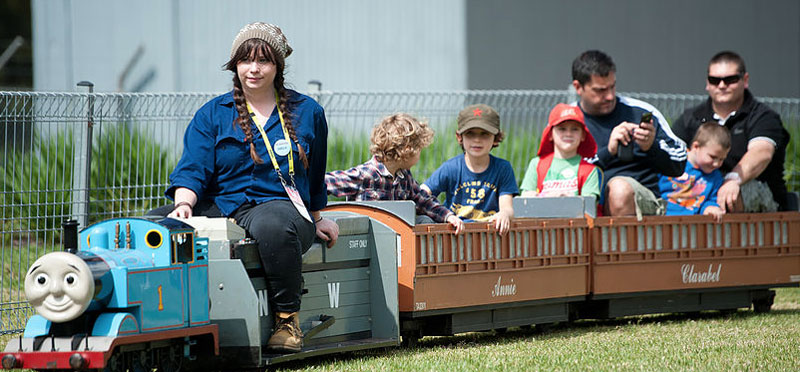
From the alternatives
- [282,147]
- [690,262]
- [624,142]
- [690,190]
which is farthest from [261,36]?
[690,190]

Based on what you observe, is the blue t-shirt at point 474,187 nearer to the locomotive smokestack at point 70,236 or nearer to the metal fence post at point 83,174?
the metal fence post at point 83,174

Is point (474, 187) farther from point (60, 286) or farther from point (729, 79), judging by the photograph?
point (60, 286)

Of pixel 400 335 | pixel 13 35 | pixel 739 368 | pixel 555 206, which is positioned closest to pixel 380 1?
pixel 555 206

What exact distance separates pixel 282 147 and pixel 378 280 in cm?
124

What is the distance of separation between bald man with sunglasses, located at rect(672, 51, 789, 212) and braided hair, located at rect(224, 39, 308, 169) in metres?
4.42

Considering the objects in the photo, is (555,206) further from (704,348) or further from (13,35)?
(13,35)

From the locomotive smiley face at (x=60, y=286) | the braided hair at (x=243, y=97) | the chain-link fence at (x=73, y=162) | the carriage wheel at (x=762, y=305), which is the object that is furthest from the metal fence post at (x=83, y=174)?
the carriage wheel at (x=762, y=305)

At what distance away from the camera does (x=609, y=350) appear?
654 cm

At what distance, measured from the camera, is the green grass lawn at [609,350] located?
19.4 ft

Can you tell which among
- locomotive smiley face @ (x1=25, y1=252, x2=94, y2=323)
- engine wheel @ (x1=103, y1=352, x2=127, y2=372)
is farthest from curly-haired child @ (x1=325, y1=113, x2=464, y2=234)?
locomotive smiley face @ (x1=25, y1=252, x2=94, y2=323)

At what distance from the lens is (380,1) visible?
54.3ft

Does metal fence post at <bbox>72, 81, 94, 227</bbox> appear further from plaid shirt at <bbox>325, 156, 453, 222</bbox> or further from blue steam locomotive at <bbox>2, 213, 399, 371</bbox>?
blue steam locomotive at <bbox>2, 213, 399, 371</bbox>

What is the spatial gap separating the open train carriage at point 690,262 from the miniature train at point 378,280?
0.04ft

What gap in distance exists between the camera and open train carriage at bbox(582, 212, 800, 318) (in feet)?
27.2
